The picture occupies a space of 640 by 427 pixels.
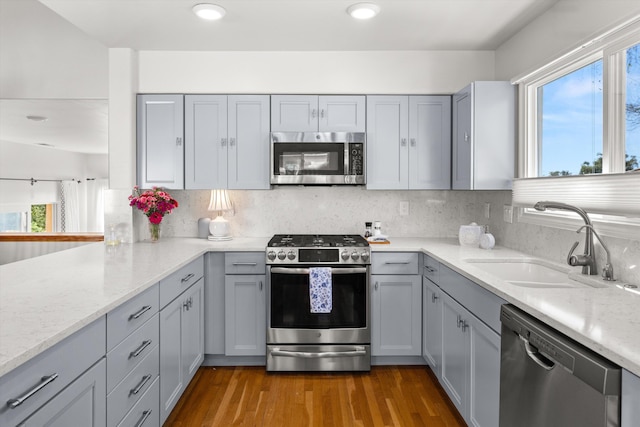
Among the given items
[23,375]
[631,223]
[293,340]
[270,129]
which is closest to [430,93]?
[270,129]

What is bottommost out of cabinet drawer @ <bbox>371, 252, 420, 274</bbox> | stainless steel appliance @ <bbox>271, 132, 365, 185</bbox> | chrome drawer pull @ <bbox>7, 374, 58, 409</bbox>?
chrome drawer pull @ <bbox>7, 374, 58, 409</bbox>

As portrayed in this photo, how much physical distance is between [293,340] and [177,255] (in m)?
1.03

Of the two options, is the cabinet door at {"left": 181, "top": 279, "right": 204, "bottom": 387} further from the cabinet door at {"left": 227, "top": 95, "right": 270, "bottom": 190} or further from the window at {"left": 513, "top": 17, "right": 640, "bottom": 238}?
the window at {"left": 513, "top": 17, "right": 640, "bottom": 238}

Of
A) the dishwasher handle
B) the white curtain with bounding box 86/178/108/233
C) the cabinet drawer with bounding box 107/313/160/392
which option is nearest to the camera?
the dishwasher handle

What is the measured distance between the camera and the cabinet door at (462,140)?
2.96 metres

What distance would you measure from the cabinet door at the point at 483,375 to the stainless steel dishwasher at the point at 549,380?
0.30 feet

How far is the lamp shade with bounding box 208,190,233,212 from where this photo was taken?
3516mm

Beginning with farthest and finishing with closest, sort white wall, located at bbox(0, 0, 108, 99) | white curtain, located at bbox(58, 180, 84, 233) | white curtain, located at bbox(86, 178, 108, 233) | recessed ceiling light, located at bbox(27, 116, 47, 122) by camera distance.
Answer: white curtain, located at bbox(86, 178, 108, 233)
white curtain, located at bbox(58, 180, 84, 233)
recessed ceiling light, located at bbox(27, 116, 47, 122)
white wall, located at bbox(0, 0, 108, 99)

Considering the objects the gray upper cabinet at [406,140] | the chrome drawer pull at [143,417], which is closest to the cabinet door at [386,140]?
the gray upper cabinet at [406,140]

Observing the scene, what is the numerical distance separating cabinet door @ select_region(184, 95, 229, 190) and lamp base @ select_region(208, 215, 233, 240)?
0.30m

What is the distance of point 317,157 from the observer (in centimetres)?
325

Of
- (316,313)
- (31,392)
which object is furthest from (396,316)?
(31,392)

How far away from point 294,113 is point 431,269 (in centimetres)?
161

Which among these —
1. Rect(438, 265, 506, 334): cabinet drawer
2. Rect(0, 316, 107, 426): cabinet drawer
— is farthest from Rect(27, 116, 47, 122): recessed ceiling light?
Rect(438, 265, 506, 334): cabinet drawer
